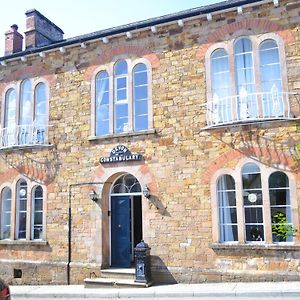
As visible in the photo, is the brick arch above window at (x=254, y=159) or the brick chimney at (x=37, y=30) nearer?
the brick arch above window at (x=254, y=159)

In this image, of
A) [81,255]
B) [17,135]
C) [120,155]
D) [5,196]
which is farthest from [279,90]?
[5,196]

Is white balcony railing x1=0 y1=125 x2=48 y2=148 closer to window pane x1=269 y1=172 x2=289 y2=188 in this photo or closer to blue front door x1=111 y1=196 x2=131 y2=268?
blue front door x1=111 y1=196 x2=131 y2=268

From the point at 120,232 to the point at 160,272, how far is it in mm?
1999

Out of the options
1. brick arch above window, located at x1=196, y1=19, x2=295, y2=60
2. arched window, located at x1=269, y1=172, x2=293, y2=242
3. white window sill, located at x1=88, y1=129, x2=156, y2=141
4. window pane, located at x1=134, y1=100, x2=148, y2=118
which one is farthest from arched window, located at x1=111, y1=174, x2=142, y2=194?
brick arch above window, located at x1=196, y1=19, x2=295, y2=60

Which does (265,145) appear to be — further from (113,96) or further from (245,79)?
(113,96)

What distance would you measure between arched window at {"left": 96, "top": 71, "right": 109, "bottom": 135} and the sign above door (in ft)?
2.77

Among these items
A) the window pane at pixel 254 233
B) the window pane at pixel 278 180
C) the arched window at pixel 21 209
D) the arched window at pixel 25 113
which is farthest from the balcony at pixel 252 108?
the arched window at pixel 21 209

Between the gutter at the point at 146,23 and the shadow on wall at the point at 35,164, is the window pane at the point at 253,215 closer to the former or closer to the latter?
the gutter at the point at 146,23

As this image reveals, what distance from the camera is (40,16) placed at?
1683cm

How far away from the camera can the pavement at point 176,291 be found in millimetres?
9828

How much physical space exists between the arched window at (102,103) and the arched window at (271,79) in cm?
510

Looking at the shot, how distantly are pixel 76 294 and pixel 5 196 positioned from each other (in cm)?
526

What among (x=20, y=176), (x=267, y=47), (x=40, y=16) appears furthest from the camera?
(x=40, y=16)

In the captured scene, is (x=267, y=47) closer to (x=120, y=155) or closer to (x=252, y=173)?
(x=252, y=173)
